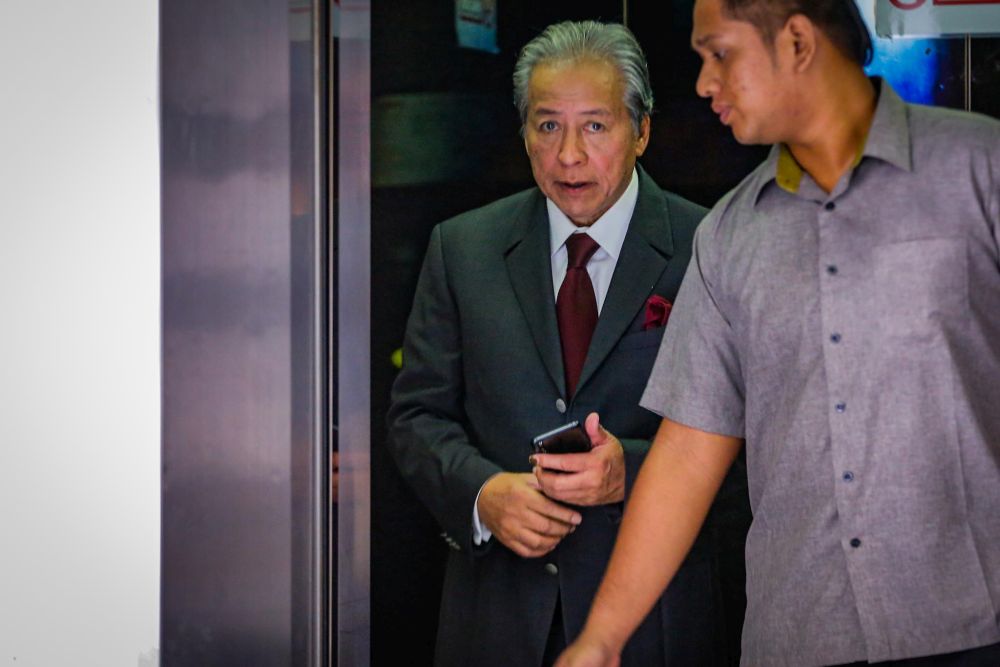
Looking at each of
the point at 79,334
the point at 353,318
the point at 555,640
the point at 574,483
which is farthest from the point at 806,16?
the point at 79,334

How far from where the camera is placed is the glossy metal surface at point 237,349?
7.77 feet

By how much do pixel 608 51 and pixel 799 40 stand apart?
1.35ft

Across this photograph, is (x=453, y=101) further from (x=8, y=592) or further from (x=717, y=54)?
(x=8, y=592)

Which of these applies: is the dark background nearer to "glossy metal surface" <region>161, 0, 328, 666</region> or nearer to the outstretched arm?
"glossy metal surface" <region>161, 0, 328, 666</region>

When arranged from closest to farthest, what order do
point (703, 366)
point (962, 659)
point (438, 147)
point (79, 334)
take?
point (962, 659) → point (703, 366) → point (438, 147) → point (79, 334)

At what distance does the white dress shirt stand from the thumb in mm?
189

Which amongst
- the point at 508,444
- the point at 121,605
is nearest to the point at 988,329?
the point at 508,444

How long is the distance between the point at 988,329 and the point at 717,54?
0.57 m

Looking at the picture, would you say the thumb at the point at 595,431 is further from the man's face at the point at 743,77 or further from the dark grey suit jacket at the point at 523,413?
the man's face at the point at 743,77

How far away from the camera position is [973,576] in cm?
170

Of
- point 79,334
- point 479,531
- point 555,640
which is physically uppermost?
point 79,334

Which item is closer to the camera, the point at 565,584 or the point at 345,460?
the point at 565,584

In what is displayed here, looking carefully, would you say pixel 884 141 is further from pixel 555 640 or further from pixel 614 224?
pixel 555 640

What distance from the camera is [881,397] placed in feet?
5.76
